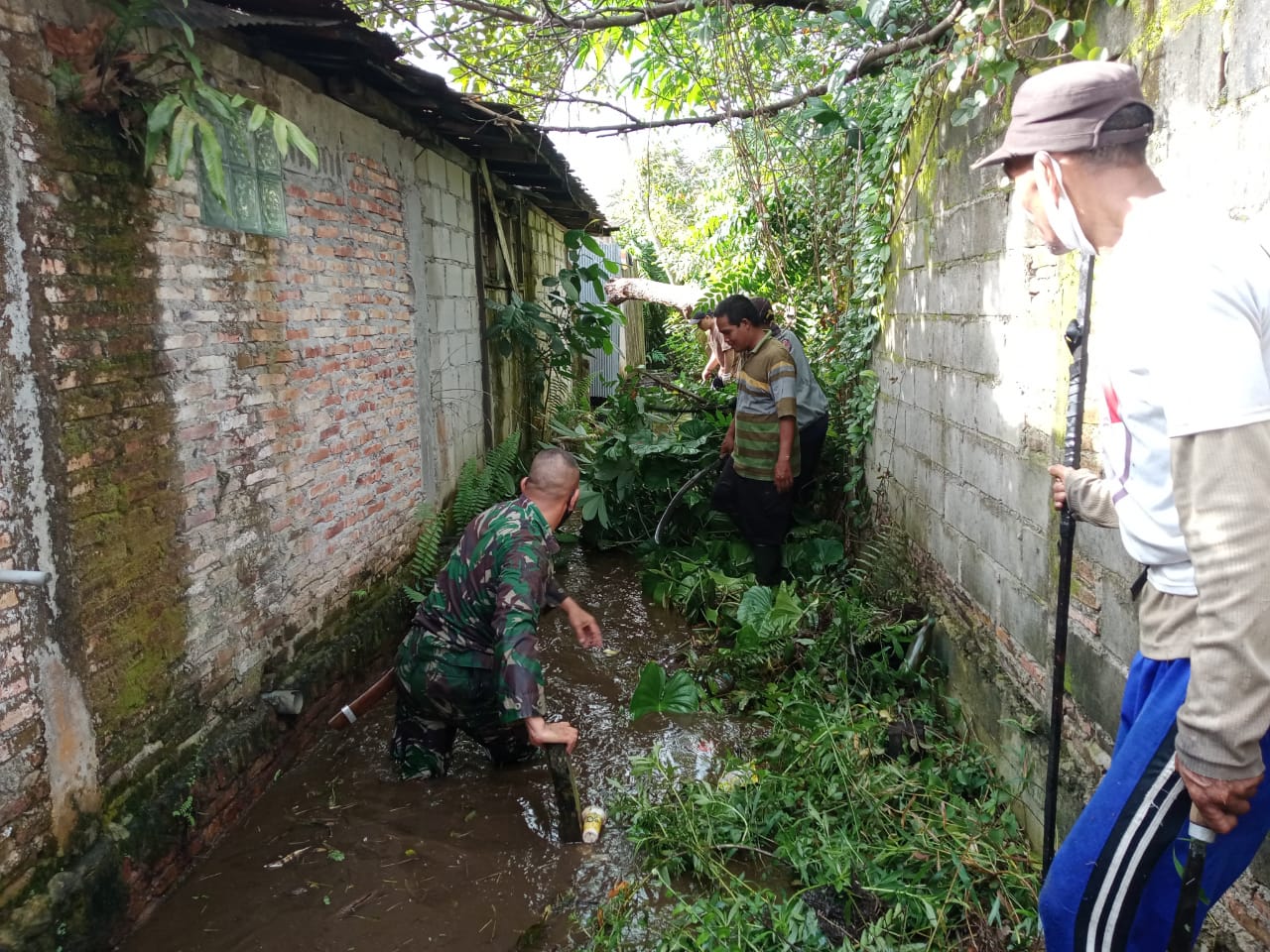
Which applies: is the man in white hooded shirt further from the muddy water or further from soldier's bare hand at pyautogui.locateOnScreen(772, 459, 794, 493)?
soldier's bare hand at pyautogui.locateOnScreen(772, 459, 794, 493)

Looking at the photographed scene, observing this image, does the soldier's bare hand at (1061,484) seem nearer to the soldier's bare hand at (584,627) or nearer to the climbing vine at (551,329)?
the soldier's bare hand at (584,627)

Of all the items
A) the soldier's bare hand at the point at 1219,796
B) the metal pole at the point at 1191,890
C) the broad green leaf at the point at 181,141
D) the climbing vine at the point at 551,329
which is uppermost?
the broad green leaf at the point at 181,141

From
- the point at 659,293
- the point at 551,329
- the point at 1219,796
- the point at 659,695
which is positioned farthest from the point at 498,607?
the point at 659,293

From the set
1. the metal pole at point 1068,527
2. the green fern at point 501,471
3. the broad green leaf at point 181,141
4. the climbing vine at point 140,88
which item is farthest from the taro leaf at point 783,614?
the broad green leaf at point 181,141

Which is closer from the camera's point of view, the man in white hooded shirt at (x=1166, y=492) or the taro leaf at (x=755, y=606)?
the man in white hooded shirt at (x=1166, y=492)

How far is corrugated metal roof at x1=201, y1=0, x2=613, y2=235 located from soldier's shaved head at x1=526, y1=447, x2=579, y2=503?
1919 millimetres

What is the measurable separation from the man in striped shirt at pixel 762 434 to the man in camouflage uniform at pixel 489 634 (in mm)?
2118

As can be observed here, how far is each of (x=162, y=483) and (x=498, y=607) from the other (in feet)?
4.29

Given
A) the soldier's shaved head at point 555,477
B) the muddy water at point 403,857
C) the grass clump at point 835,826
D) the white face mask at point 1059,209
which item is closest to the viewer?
the white face mask at point 1059,209

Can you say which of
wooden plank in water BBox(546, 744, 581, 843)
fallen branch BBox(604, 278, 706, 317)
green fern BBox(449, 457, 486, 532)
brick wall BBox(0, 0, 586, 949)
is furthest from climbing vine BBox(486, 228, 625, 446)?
wooden plank in water BBox(546, 744, 581, 843)

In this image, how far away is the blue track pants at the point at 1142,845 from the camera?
1532 mm

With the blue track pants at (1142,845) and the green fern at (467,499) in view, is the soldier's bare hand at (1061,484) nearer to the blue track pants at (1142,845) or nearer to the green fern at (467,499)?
the blue track pants at (1142,845)

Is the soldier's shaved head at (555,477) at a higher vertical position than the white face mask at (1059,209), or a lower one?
lower

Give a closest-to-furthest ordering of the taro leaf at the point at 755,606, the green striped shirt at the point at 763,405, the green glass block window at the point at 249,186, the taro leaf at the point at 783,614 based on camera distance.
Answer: the green glass block window at the point at 249,186 < the taro leaf at the point at 783,614 < the taro leaf at the point at 755,606 < the green striped shirt at the point at 763,405
